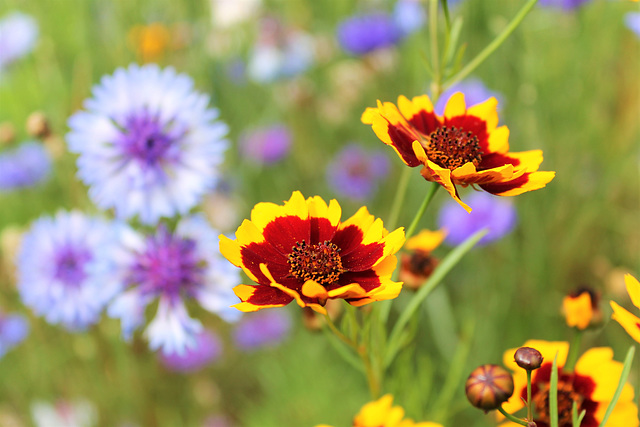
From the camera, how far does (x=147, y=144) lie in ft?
2.27

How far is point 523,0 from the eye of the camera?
4.18ft

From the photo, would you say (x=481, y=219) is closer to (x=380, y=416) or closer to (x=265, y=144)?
(x=265, y=144)

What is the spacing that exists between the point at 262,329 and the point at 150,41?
0.88 meters

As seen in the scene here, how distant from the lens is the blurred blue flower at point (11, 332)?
1.01m

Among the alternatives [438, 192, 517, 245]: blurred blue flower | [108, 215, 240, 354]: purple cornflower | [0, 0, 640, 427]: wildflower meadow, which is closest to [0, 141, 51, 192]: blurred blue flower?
[0, 0, 640, 427]: wildflower meadow

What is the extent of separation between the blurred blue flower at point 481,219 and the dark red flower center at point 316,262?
649 millimetres

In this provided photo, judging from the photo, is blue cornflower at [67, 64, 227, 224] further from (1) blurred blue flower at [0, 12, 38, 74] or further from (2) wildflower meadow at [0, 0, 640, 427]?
(1) blurred blue flower at [0, 12, 38, 74]

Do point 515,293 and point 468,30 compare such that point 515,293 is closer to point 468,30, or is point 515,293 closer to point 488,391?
point 468,30

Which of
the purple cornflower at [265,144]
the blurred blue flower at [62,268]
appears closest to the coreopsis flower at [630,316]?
the blurred blue flower at [62,268]

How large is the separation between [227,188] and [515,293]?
698 millimetres

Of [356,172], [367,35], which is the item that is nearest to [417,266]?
[356,172]

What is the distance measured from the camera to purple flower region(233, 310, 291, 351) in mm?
1242

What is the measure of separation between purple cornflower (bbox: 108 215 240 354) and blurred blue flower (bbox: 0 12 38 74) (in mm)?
1007

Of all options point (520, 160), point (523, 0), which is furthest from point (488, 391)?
point (523, 0)
